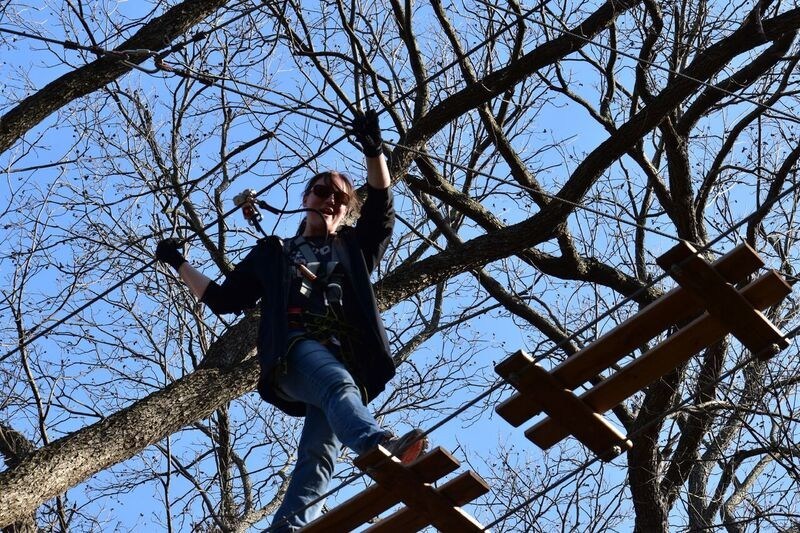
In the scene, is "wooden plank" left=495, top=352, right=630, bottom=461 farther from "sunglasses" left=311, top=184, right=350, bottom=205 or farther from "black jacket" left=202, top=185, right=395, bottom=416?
"sunglasses" left=311, top=184, right=350, bottom=205

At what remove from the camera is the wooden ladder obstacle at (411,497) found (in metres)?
3.95

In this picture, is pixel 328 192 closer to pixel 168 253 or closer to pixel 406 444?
pixel 168 253

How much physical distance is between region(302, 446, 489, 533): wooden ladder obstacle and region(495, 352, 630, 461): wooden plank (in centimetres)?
38

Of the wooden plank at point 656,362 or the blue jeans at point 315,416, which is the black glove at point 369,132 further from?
the wooden plank at point 656,362

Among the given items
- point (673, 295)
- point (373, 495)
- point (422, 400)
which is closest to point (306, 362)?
point (373, 495)

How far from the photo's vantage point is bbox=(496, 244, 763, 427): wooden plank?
4.14 meters

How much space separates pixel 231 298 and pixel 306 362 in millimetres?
620

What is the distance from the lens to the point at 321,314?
178 inches

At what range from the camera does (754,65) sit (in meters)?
7.63

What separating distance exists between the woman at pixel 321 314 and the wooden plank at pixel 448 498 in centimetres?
27

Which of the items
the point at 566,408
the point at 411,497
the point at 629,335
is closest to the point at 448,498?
the point at 411,497

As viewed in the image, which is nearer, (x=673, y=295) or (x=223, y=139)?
(x=673, y=295)

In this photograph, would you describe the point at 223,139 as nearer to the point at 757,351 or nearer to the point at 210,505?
the point at 210,505

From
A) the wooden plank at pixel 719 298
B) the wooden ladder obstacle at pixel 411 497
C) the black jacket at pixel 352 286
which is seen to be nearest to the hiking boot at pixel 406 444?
the wooden ladder obstacle at pixel 411 497
